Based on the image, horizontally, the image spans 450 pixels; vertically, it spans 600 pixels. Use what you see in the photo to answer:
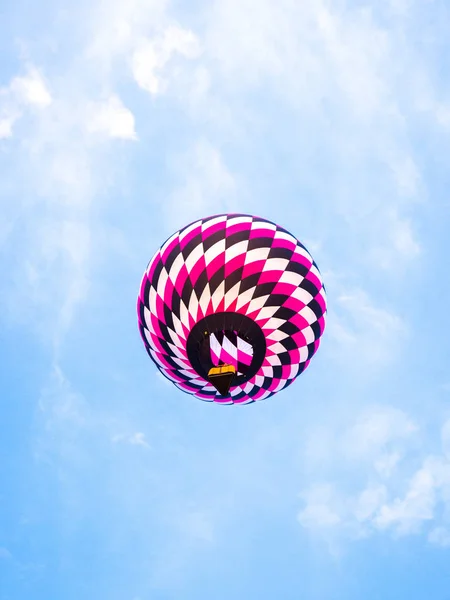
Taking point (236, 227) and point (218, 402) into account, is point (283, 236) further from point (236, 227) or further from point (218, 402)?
point (218, 402)

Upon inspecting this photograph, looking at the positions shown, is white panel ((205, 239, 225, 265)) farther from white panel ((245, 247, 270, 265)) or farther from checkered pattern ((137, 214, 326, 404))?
white panel ((245, 247, 270, 265))

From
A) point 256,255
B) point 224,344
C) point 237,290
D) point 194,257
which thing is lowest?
point 224,344

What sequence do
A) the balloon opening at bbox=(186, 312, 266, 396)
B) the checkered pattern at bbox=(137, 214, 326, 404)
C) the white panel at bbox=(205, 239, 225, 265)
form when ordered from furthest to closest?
the white panel at bbox=(205, 239, 225, 265) < the checkered pattern at bbox=(137, 214, 326, 404) < the balloon opening at bbox=(186, 312, 266, 396)

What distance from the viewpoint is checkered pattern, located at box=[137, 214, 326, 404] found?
44.7ft

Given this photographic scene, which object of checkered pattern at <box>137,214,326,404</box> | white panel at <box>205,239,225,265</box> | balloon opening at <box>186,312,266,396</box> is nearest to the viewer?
balloon opening at <box>186,312,266,396</box>

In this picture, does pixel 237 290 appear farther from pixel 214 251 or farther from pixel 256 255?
pixel 214 251

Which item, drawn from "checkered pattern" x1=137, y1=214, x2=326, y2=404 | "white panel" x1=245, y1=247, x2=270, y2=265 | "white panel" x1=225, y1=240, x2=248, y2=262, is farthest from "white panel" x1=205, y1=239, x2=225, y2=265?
"white panel" x1=245, y1=247, x2=270, y2=265

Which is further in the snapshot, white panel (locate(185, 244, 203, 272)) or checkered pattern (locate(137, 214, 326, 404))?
white panel (locate(185, 244, 203, 272))

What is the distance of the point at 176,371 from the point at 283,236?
4.09 m

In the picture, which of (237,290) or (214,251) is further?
(214,251)

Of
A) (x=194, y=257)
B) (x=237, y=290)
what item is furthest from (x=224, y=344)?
Result: (x=194, y=257)

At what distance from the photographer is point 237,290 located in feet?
44.5

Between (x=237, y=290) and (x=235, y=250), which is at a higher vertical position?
(x=235, y=250)

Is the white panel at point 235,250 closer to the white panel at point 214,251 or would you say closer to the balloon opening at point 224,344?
the white panel at point 214,251
